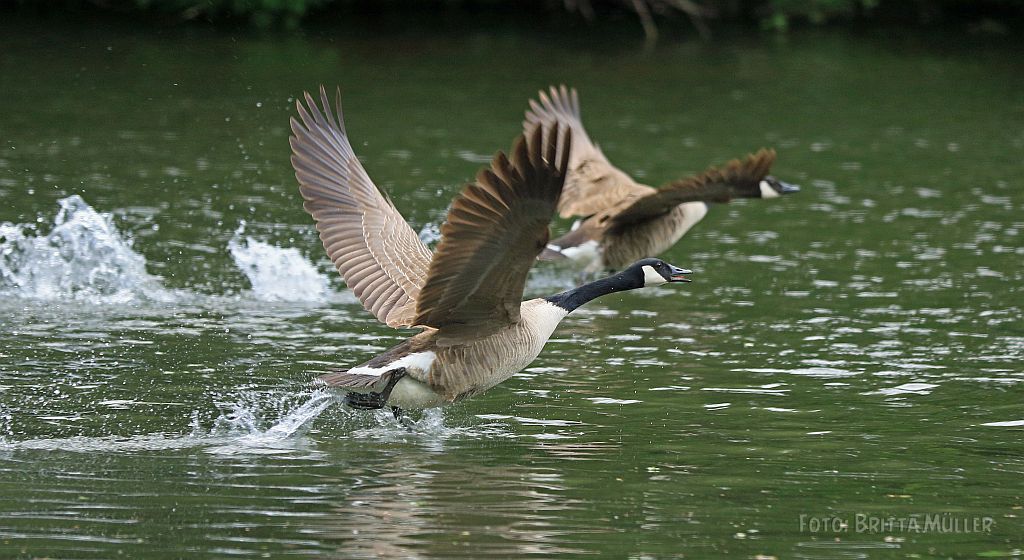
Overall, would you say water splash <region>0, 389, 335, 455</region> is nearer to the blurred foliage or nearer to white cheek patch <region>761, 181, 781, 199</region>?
white cheek patch <region>761, 181, 781, 199</region>

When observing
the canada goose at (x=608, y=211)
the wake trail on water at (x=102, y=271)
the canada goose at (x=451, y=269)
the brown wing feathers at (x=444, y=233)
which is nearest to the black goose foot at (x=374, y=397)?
the canada goose at (x=451, y=269)

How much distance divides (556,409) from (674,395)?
2.51 ft

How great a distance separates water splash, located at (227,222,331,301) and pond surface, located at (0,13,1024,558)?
35 millimetres

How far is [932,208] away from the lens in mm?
14234

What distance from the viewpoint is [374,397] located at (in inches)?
294

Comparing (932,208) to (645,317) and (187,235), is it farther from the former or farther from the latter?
(187,235)

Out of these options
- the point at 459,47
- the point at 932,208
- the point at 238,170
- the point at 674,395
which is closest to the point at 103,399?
the point at 674,395

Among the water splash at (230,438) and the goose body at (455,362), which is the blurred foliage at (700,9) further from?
the goose body at (455,362)

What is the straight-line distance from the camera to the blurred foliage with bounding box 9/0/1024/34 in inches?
1081

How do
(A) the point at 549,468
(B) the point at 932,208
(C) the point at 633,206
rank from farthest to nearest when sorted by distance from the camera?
(B) the point at 932,208 < (C) the point at 633,206 < (A) the point at 549,468

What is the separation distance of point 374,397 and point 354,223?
126 centimetres

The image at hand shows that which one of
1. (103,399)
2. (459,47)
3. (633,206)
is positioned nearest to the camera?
(103,399)

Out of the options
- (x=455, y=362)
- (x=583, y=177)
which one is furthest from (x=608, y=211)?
(x=455, y=362)

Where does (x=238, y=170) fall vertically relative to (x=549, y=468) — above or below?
above
